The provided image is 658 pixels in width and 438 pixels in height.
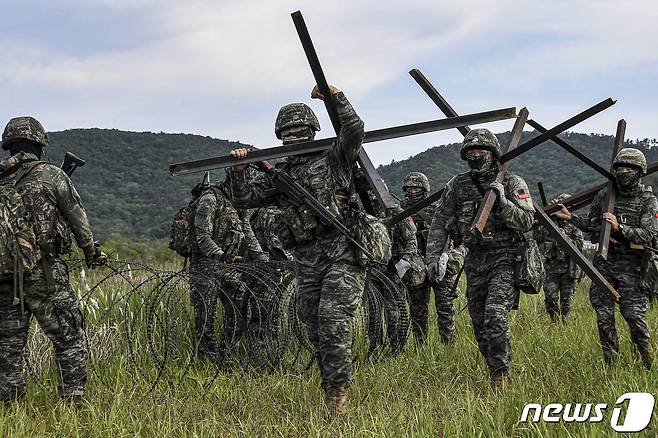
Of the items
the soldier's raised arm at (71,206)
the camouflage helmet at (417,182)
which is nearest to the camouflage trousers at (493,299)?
the camouflage helmet at (417,182)

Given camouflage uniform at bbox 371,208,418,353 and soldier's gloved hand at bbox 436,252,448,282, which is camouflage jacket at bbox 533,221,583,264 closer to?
camouflage uniform at bbox 371,208,418,353

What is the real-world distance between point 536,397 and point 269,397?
6.95 ft

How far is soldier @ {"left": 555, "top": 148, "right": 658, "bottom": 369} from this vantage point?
20.4ft

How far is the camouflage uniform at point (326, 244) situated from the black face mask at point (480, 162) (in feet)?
4.01

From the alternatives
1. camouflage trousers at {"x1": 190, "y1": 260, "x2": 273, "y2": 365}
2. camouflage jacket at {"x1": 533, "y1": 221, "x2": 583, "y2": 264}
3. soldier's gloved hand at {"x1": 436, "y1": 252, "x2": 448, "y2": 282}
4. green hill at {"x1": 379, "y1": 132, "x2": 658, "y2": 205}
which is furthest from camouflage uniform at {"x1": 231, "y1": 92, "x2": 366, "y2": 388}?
green hill at {"x1": 379, "y1": 132, "x2": 658, "y2": 205}

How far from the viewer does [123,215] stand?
182ft

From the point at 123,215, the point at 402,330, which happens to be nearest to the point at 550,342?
the point at 402,330

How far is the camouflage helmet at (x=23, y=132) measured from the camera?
5195mm

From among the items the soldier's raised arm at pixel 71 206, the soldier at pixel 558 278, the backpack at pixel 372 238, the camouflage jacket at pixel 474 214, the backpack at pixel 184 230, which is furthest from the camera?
the soldier at pixel 558 278

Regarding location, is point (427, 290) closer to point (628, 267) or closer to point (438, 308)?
point (438, 308)

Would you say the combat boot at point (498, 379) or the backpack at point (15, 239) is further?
the combat boot at point (498, 379)

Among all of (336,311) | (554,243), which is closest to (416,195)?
(554,243)

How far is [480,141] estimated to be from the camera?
5.62m

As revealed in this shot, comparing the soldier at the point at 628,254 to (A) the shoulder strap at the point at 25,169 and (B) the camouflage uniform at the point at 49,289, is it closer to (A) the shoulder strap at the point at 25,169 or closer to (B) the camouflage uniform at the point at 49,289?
(B) the camouflage uniform at the point at 49,289
